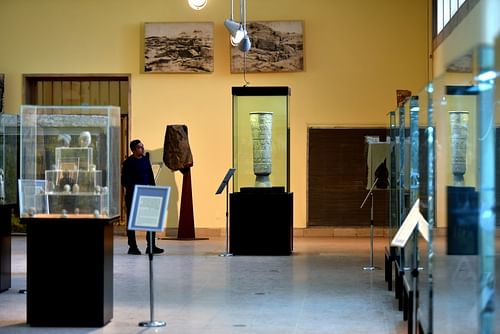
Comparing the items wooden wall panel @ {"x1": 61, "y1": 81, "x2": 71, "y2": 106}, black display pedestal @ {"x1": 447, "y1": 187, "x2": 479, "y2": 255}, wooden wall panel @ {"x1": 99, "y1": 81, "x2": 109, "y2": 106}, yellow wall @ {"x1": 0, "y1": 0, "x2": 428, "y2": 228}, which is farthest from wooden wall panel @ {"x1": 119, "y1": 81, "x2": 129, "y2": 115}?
black display pedestal @ {"x1": 447, "y1": 187, "x2": 479, "y2": 255}

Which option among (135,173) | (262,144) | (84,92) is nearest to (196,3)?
(262,144)

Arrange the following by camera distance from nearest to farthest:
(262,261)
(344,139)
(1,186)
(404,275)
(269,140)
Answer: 1. (404,275)
2. (1,186)
3. (262,261)
4. (269,140)
5. (344,139)

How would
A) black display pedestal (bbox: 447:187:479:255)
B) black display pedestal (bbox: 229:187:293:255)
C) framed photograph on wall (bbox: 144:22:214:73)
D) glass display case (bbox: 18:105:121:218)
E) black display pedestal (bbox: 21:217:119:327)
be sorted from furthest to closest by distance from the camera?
framed photograph on wall (bbox: 144:22:214:73)
black display pedestal (bbox: 229:187:293:255)
glass display case (bbox: 18:105:121:218)
black display pedestal (bbox: 21:217:119:327)
black display pedestal (bbox: 447:187:479:255)

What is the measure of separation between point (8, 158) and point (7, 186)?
42cm

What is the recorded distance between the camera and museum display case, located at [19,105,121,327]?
7945 millimetres

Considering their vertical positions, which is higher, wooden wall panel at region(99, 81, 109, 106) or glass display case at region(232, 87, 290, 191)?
wooden wall panel at region(99, 81, 109, 106)

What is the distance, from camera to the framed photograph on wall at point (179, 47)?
1861cm

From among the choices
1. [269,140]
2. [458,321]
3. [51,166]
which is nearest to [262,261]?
[269,140]

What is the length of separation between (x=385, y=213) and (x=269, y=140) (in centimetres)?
476

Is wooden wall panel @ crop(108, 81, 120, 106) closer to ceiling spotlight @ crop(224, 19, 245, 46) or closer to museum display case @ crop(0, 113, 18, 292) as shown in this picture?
ceiling spotlight @ crop(224, 19, 245, 46)

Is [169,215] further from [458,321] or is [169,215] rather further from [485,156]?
[485,156]

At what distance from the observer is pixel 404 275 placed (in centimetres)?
873

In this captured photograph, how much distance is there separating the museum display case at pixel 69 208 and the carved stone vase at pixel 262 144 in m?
6.49

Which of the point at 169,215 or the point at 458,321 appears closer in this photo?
the point at 458,321
